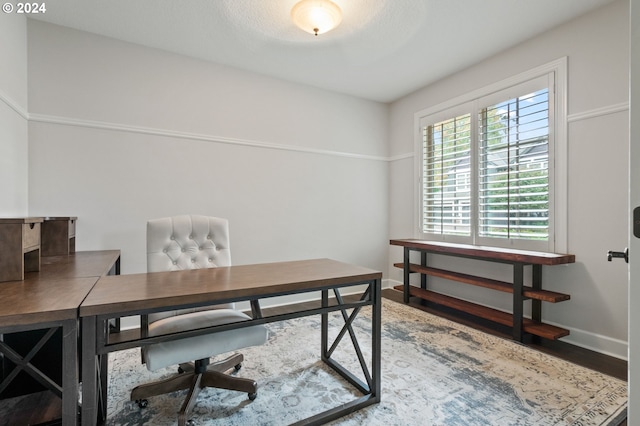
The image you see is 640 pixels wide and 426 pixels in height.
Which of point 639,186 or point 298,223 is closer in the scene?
point 639,186

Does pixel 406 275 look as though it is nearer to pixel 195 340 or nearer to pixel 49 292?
pixel 195 340

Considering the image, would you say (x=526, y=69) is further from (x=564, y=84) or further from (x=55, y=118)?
(x=55, y=118)

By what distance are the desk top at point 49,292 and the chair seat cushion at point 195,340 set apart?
404 millimetres

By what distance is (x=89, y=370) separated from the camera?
3.73 ft

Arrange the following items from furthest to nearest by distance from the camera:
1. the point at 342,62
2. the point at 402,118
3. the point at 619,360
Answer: the point at 402,118, the point at 342,62, the point at 619,360

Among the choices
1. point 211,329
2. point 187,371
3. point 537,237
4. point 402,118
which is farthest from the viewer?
point 402,118

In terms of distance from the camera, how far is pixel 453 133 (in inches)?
140

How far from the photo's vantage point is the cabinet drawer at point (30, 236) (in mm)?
1470

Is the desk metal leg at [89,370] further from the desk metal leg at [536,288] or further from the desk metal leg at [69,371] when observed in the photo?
the desk metal leg at [536,288]

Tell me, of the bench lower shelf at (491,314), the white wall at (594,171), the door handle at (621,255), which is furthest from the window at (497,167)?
the door handle at (621,255)

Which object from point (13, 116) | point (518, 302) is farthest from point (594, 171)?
point (13, 116)

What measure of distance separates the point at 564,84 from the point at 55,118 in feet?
14.1

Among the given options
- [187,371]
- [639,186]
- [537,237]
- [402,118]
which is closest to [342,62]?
[402,118]

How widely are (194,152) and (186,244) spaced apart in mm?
1402
